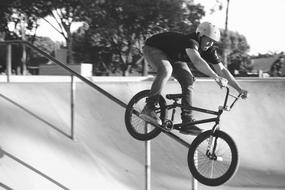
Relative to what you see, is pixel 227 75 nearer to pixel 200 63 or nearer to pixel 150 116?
pixel 200 63

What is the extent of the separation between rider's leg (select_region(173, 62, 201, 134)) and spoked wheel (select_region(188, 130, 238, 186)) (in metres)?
0.29

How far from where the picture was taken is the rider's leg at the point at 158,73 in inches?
217

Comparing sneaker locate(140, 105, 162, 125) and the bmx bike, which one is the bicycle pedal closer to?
the bmx bike

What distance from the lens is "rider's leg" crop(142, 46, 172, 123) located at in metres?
5.51

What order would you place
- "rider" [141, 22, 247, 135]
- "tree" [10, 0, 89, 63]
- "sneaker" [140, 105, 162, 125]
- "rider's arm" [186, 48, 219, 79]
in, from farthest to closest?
"tree" [10, 0, 89, 63], "sneaker" [140, 105, 162, 125], "rider" [141, 22, 247, 135], "rider's arm" [186, 48, 219, 79]

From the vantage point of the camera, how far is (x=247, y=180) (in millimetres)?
8609

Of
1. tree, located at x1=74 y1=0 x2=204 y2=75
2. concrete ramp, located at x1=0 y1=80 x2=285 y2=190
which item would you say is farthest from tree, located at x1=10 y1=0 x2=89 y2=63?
concrete ramp, located at x1=0 y1=80 x2=285 y2=190

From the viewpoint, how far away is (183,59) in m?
5.62

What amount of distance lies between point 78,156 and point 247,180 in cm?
368

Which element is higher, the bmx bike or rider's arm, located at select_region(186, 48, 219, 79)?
rider's arm, located at select_region(186, 48, 219, 79)

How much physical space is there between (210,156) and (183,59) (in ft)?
4.29

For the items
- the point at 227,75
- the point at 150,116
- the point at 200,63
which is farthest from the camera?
the point at 150,116

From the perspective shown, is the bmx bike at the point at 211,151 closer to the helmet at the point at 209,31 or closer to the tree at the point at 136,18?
the helmet at the point at 209,31

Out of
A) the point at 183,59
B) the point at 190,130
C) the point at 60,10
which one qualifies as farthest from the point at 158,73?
the point at 60,10
